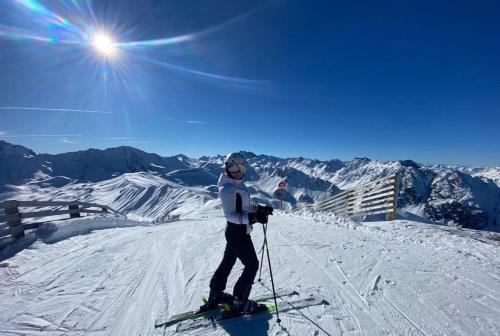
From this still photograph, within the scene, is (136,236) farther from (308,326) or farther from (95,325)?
(308,326)

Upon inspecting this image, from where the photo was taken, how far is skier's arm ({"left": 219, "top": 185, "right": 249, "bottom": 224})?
142 inches

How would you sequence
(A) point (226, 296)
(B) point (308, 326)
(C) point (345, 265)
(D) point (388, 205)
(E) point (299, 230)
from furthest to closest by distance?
(D) point (388, 205), (E) point (299, 230), (C) point (345, 265), (A) point (226, 296), (B) point (308, 326)

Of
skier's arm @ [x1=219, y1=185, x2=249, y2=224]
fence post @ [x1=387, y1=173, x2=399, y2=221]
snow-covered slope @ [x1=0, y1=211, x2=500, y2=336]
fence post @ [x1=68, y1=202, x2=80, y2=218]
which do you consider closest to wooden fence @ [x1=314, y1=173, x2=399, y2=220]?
Answer: fence post @ [x1=387, y1=173, x2=399, y2=221]

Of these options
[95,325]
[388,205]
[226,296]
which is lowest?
[95,325]

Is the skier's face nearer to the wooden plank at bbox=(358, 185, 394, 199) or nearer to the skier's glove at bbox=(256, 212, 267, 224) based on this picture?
the skier's glove at bbox=(256, 212, 267, 224)

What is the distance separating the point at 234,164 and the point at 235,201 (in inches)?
20.3

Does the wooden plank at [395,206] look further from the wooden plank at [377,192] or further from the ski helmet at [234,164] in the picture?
the ski helmet at [234,164]

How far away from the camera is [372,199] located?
13.9 m

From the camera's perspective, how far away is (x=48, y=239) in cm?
845

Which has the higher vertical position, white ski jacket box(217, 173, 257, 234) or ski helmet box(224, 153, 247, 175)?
ski helmet box(224, 153, 247, 175)

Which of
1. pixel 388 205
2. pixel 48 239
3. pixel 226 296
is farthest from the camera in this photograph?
pixel 388 205

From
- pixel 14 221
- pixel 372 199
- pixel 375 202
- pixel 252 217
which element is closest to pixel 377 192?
pixel 375 202

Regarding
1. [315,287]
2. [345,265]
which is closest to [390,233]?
[345,265]

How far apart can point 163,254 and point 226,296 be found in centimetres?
348
